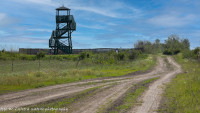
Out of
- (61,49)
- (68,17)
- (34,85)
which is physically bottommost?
(34,85)

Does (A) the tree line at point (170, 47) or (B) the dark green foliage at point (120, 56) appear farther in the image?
(A) the tree line at point (170, 47)

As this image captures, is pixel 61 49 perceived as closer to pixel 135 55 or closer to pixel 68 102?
pixel 135 55

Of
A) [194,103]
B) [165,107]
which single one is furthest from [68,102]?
[194,103]

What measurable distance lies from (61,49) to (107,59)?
57.0 feet

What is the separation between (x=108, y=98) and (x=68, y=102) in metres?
2.13

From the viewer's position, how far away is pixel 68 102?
9156 mm

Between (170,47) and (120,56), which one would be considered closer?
(120,56)

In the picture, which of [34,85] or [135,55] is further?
[135,55]

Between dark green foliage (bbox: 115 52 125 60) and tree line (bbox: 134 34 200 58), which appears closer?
dark green foliage (bbox: 115 52 125 60)

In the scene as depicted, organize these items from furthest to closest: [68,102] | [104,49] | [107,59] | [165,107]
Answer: [104,49], [107,59], [68,102], [165,107]

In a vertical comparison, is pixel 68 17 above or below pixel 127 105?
above

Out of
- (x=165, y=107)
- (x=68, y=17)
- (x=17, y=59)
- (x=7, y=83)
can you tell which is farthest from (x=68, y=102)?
(x=68, y=17)

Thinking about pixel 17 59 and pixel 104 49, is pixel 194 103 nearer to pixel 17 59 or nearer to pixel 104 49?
pixel 17 59

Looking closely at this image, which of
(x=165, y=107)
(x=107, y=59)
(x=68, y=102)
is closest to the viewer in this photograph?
(x=165, y=107)
